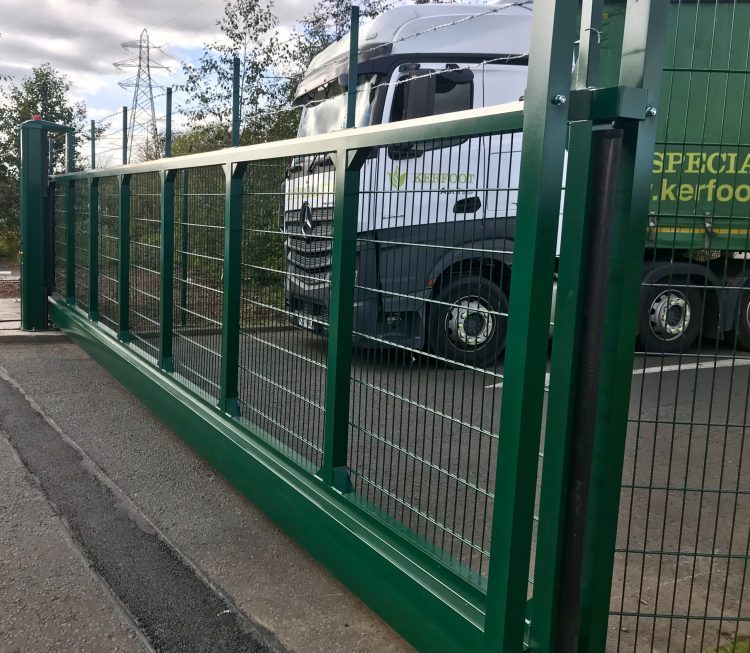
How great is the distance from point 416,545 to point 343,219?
1.32 meters

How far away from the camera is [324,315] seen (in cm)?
375

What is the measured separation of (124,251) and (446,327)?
450cm

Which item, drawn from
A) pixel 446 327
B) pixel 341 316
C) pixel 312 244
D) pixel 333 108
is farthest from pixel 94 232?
pixel 446 327

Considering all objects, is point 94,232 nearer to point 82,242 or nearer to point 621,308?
point 82,242

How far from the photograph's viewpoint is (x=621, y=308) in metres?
2.26

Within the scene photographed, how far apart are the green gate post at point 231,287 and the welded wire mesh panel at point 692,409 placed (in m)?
2.19

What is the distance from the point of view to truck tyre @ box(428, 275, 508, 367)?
8.64ft

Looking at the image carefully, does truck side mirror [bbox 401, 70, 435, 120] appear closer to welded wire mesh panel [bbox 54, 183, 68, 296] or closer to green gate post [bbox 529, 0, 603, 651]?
welded wire mesh panel [bbox 54, 183, 68, 296]

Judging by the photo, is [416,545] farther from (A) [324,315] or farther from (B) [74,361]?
(B) [74,361]

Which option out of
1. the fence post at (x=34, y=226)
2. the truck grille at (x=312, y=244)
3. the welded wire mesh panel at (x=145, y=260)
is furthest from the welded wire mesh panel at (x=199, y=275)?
the fence post at (x=34, y=226)

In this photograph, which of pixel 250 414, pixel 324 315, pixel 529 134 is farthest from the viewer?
pixel 250 414

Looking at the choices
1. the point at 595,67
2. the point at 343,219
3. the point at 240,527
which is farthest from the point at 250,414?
the point at 595,67

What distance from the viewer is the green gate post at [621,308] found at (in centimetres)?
219

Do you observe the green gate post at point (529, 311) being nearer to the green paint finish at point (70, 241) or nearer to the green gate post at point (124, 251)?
the green gate post at point (124, 251)
